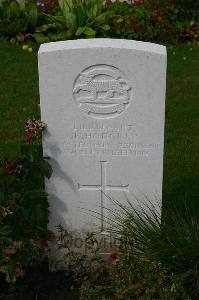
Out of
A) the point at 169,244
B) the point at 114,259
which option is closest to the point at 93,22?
the point at 114,259

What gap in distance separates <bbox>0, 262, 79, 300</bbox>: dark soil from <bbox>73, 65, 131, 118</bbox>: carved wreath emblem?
1.21m

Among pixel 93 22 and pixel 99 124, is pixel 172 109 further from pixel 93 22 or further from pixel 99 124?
pixel 99 124

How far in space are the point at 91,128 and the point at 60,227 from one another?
2.36 ft

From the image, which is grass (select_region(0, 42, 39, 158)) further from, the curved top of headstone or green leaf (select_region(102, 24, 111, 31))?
the curved top of headstone

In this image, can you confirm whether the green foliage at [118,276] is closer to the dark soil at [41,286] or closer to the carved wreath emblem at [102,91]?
the dark soil at [41,286]

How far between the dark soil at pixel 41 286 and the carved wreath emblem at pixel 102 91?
1.21m

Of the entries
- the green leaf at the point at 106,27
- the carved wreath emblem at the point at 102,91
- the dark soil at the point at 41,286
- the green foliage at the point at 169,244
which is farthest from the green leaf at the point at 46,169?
the green leaf at the point at 106,27

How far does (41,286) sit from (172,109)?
124 inches

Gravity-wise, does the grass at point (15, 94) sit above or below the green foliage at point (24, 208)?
above

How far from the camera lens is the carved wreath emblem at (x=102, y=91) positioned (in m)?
4.05

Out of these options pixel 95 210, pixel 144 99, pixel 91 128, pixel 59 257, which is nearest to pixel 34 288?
pixel 59 257

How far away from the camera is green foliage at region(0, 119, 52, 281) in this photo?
4043 millimetres

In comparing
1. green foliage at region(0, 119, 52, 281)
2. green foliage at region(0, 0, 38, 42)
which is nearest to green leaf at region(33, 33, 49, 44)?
green foliage at region(0, 0, 38, 42)

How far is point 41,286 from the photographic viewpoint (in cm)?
450
